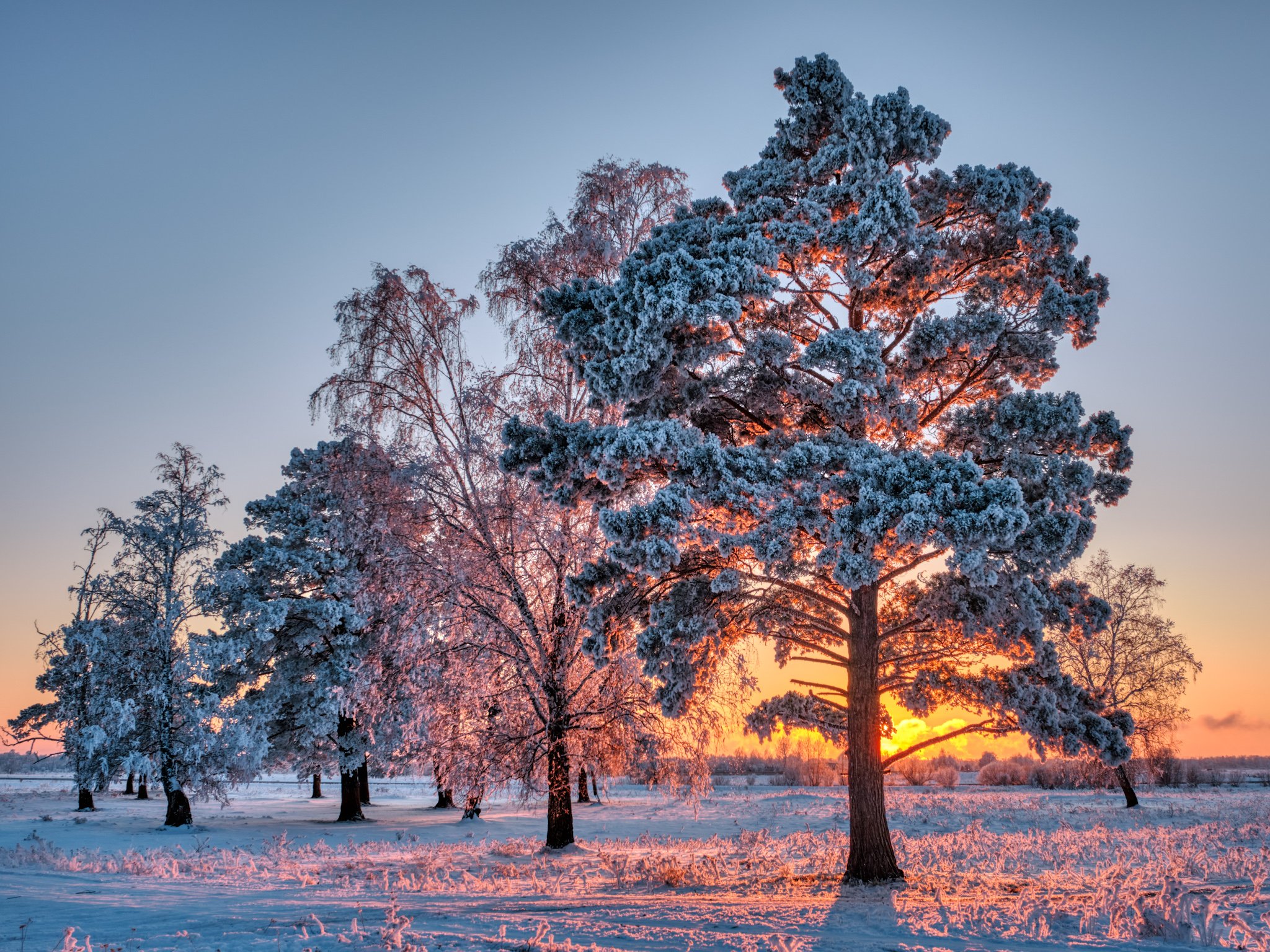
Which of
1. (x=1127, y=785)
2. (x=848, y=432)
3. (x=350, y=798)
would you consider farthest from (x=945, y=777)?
(x=848, y=432)

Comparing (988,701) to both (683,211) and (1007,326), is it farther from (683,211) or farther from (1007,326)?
(683,211)

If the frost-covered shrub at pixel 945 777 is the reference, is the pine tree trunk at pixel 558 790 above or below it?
above

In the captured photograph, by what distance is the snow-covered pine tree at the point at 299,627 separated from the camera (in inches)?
1070

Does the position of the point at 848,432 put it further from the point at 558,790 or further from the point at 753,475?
the point at 558,790

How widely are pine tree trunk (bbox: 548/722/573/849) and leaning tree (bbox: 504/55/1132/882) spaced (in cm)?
413

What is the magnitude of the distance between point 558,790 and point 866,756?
24.2 ft

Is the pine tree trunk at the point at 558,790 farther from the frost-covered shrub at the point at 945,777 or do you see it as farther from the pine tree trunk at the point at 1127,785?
the frost-covered shrub at the point at 945,777

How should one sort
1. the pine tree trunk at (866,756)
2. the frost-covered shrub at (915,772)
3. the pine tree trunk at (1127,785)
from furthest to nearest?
the frost-covered shrub at (915,772) → the pine tree trunk at (1127,785) → the pine tree trunk at (866,756)

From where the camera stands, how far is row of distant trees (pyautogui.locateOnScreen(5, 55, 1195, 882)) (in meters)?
11.1

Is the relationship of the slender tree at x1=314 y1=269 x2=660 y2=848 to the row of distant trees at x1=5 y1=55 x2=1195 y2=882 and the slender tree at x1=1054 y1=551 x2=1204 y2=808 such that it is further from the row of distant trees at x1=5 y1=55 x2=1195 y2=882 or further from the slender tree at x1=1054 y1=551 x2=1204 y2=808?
the slender tree at x1=1054 y1=551 x2=1204 y2=808

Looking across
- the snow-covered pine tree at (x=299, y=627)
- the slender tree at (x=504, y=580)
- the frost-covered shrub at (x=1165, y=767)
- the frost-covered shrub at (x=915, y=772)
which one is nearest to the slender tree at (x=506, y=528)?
the slender tree at (x=504, y=580)

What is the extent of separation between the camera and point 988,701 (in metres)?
12.8

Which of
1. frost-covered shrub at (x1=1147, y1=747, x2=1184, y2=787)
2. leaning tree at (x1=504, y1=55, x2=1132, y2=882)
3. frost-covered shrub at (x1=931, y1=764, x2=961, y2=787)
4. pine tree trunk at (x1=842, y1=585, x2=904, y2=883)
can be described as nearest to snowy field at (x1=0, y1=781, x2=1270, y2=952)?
pine tree trunk at (x1=842, y1=585, x2=904, y2=883)

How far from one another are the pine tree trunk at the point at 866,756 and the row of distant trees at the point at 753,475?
0.04 meters
